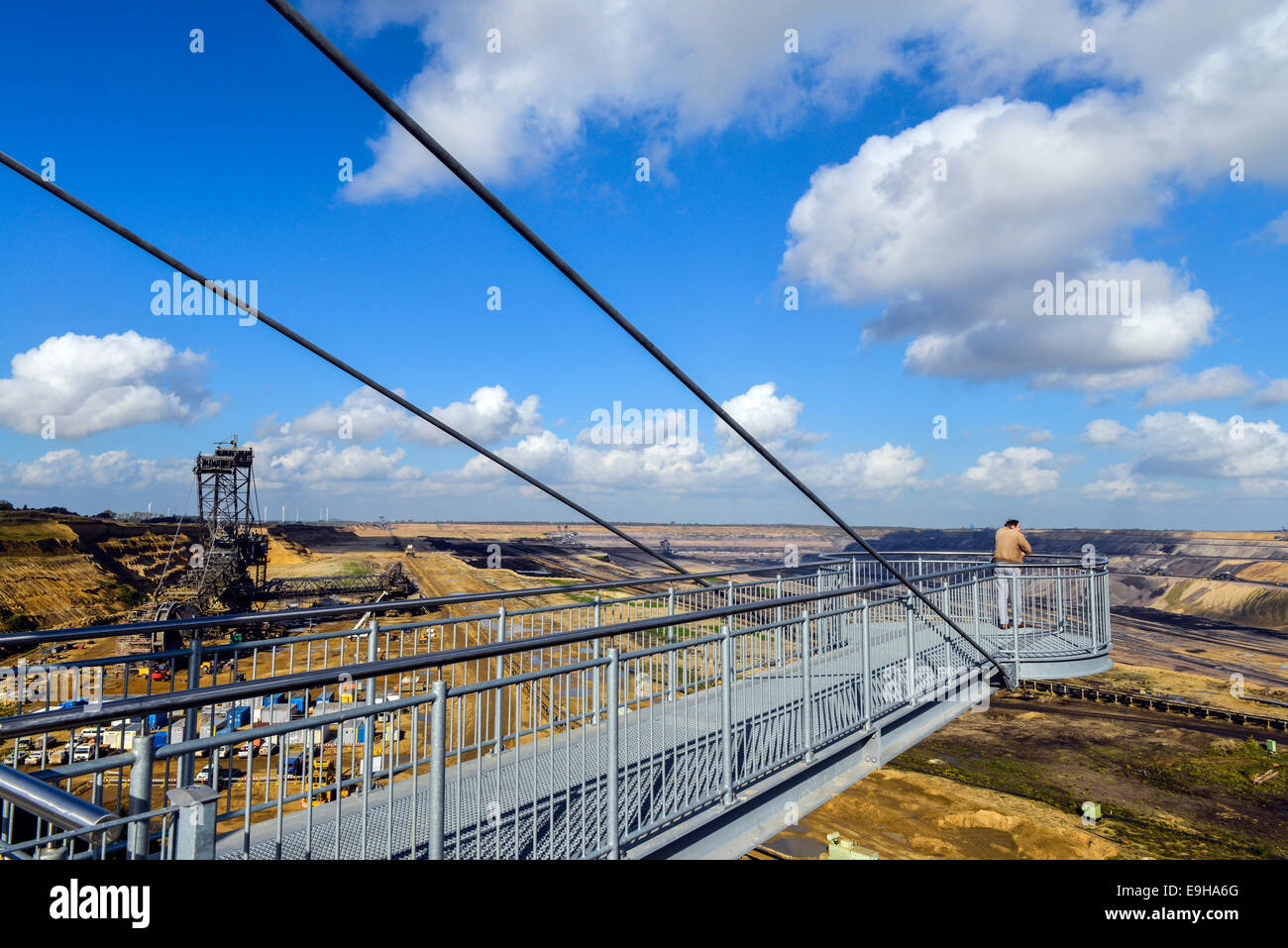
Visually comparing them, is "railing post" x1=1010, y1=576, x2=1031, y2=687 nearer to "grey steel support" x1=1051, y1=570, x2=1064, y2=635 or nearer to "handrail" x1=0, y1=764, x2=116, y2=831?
"grey steel support" x1=1051, y1=570, x2=1064, y2=635

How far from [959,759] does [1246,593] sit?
251 ft

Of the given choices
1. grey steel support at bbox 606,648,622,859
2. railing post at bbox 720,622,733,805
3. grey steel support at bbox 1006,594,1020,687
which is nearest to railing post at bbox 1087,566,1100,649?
grey steel support at bbox 1006,594,1020,687

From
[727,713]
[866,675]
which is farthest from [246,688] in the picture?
[866,675]

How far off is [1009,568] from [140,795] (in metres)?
11.6

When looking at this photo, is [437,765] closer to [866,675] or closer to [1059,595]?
[866,675]

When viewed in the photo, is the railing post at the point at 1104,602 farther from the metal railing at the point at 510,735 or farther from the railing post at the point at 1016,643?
the metal railing at the point at 510,735

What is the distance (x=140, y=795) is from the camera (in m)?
2.12

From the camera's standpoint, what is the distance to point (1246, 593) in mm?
68938
